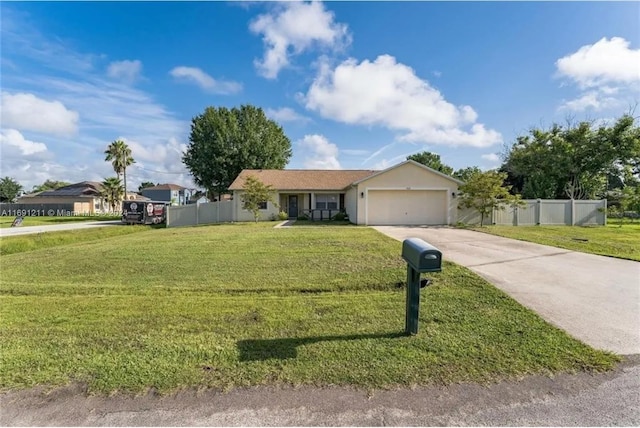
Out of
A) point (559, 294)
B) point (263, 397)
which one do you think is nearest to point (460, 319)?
point (559, 294)

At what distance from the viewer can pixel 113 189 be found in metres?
44.2

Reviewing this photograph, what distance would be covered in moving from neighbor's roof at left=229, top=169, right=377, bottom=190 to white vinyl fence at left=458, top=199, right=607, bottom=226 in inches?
402

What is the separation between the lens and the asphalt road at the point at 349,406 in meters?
2.38

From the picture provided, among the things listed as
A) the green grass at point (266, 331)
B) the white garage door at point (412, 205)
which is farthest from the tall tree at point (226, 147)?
the green grass at point (266, 331)

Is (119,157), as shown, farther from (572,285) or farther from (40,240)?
(572,285)

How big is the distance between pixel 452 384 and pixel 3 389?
4.00 m

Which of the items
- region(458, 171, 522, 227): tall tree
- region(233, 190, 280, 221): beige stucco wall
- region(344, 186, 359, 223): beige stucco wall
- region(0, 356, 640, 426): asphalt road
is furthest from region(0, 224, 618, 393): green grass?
region(233, 190, 280, 221): beige stucco wall

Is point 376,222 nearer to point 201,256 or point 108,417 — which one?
point 201,256

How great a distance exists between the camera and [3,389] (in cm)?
279

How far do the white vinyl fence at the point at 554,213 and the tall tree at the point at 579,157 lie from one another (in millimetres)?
4877

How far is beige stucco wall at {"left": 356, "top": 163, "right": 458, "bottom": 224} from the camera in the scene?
59.2 ft

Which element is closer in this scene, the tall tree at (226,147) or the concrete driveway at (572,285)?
the concrete driveway at (572,285)

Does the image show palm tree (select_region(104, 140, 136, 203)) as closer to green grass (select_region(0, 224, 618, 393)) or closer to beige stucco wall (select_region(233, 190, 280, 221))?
beige stucco wall (select_region(233, 190, 280, 221))

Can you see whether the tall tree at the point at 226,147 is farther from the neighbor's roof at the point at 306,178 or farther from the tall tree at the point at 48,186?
the tall tree at the point at 48,186
